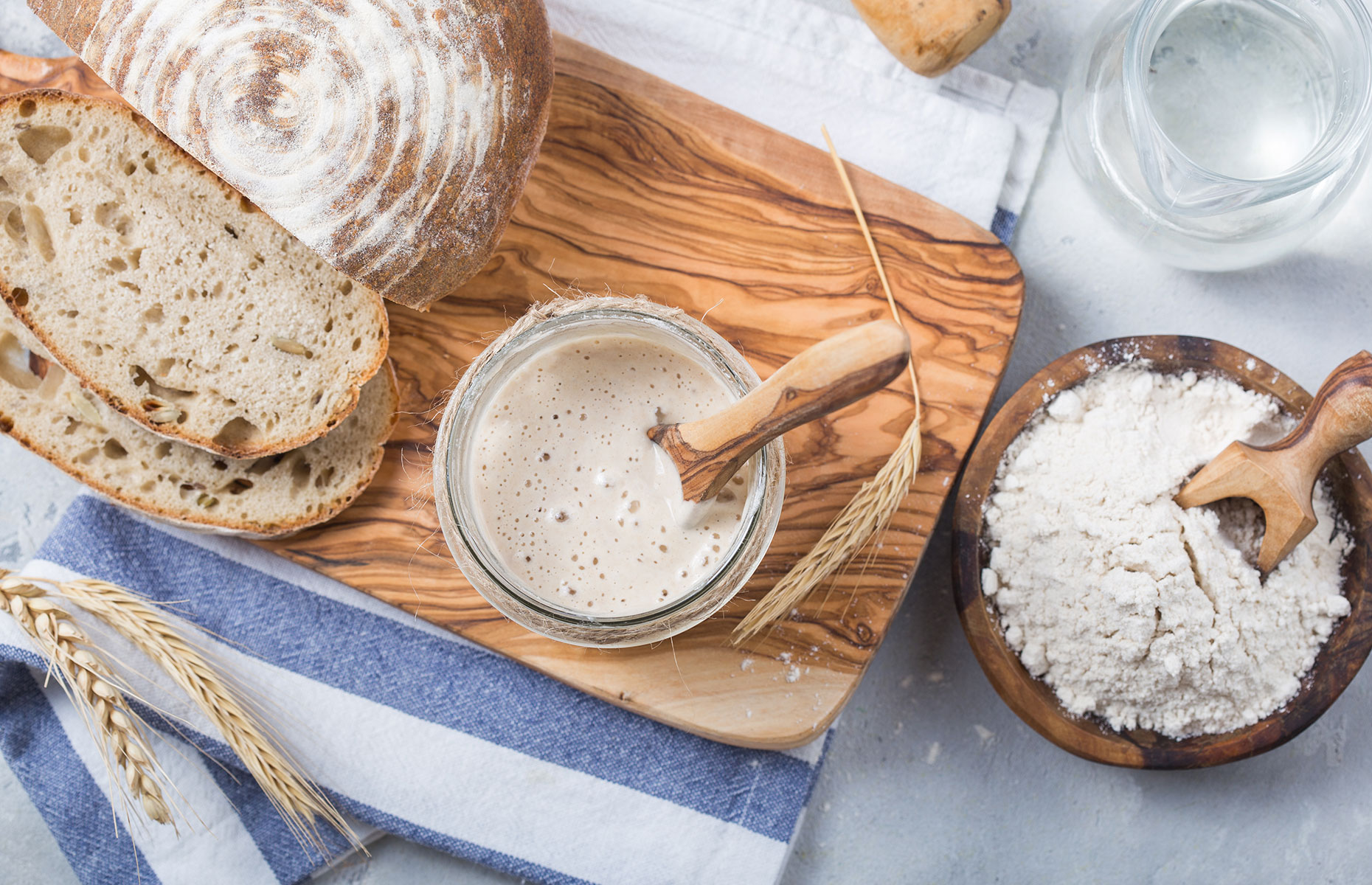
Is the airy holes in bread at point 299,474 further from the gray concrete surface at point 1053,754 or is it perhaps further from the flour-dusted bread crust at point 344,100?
the gray concrete surface at point 1053,754

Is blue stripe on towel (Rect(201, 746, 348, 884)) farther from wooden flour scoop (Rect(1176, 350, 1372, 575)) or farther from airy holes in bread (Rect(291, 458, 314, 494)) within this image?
wooden flour scoop (Rect(1176, 350, 1372, 575))

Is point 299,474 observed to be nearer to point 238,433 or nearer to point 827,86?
point 238,433

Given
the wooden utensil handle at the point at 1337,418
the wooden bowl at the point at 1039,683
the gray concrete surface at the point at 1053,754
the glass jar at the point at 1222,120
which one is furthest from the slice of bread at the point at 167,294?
the wooden utensil handle at the point at 1337,418

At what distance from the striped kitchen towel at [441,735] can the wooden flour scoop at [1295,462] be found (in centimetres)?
72

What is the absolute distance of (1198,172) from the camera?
120 cm

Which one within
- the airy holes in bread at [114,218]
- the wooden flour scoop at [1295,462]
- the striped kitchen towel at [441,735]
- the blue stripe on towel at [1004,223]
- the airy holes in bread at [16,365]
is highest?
the blue stripe on towel at [1004,223]

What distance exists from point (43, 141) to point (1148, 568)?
5.68 feet

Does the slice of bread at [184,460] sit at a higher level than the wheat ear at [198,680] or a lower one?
higher

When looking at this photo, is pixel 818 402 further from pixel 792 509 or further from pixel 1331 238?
pixel 1331 238

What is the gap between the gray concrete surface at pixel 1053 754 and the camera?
4.97 ft

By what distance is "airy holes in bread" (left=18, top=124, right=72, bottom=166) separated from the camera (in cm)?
130

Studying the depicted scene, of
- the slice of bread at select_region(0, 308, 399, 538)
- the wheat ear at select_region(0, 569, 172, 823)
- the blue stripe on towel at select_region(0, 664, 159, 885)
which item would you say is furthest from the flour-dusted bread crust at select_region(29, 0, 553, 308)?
the blue stripe on towel at select_region(0, 664, 159, 885)

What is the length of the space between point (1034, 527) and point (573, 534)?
656 millimetres

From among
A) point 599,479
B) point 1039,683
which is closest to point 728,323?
point 599,479
